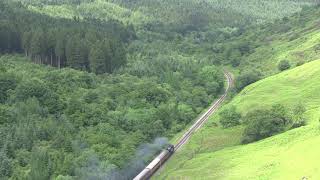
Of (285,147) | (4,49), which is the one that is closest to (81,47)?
(4,49)

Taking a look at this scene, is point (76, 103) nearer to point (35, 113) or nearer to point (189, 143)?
point (35, 113)

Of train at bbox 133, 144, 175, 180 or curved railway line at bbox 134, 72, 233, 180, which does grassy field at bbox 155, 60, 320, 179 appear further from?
curved railway line at bbox 134, 72, 233, 180

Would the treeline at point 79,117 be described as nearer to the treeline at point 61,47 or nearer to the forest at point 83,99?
the forest at point 83,99

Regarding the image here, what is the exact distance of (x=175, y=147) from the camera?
114250 mm

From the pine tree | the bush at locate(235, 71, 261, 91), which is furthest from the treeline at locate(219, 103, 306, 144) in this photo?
the pine tree

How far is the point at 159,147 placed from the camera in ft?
351

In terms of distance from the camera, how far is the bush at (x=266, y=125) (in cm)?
10206

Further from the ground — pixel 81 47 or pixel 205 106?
pixel 81 47

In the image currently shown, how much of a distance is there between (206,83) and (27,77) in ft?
216

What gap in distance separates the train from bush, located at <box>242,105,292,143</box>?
1554cm

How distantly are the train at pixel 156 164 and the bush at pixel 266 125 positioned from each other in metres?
15.5

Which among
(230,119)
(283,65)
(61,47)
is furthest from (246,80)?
(61,47)

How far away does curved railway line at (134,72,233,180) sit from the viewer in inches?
3625

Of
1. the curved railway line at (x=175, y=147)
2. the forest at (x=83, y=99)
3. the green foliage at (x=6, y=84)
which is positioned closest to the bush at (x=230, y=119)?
the curved railway line at (x=175, y=147)
